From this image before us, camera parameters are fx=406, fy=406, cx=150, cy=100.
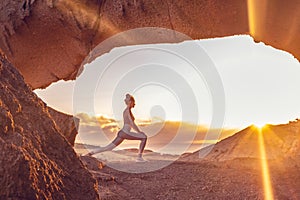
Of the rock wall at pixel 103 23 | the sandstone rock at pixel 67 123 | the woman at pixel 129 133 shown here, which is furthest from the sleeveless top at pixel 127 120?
the rock wall at pixel 103 23

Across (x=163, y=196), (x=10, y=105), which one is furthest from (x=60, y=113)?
(x=10, y=105)

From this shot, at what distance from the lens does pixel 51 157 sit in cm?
235

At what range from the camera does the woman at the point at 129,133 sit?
8.44 meters

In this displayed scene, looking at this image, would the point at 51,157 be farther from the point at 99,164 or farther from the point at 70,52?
the point at 70,52

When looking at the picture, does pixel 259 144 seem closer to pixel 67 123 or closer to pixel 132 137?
pixel 132 137

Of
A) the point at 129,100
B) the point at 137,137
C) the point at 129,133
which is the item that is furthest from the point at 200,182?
the point at 129,100

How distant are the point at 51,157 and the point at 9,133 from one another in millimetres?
368

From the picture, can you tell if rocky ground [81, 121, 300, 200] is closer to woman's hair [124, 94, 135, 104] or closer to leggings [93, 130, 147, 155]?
leggings [93, 130, 147, 155]

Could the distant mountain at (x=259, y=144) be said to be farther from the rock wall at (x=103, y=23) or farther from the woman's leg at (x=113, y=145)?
the rock wall at (x=103, y=23)

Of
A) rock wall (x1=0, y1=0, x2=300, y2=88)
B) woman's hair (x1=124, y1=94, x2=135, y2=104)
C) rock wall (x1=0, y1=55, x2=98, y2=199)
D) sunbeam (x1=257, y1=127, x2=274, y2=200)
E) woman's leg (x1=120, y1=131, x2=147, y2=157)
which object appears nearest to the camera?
rock wall (x1=0, y1=55, x2=98, y2=199)

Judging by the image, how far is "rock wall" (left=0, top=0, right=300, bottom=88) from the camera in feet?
21.3

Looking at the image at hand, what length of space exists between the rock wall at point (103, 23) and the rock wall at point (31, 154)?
439cm

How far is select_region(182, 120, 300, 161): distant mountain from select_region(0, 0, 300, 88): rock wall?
2026mm

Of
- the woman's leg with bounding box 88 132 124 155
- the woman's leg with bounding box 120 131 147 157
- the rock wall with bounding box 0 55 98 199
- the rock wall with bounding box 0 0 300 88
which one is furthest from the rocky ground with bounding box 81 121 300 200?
the rock wall with bounding box 0 0 300 88
